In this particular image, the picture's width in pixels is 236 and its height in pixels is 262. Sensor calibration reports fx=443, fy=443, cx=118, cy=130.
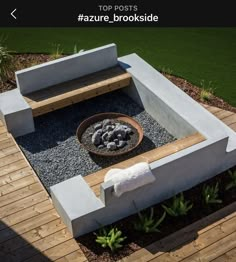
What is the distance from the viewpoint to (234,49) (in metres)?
9.31

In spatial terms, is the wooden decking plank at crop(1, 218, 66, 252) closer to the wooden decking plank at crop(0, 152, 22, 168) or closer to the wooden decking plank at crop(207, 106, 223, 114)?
Answer: the wooden decking plank at crop(0, 152, 22, 168)

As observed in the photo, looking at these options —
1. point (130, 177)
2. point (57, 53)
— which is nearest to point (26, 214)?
point (130, 177)

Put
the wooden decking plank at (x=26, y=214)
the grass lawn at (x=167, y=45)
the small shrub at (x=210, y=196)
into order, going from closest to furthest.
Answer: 1. the wooden decking plank at (x=26, y=214)
2. the small shrub at (x=210, y=196)
3. the grass lawn at (x=167, y=45)

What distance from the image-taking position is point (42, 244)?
566cm

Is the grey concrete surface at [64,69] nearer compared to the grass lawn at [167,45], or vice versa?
the grey concrete surface at [64,69]

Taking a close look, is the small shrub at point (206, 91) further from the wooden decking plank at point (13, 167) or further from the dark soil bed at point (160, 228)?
the wooden decking plank at point (13, 167)

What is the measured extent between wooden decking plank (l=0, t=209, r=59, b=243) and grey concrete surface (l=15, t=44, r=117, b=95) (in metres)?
2.40

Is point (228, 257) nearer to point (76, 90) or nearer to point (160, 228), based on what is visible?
point (160, 228)

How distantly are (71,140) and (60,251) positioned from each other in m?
2.16

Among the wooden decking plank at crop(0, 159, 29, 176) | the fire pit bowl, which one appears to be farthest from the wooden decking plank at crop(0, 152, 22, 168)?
the fire pit bowl

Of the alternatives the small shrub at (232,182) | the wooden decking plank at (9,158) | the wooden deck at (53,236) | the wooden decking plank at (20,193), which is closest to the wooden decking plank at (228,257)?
the wooden deck at (53,236)

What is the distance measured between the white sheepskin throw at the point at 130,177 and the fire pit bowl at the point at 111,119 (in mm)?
1168

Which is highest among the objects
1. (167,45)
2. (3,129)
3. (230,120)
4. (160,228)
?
(167,45)

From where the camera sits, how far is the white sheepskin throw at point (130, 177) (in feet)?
17.8
